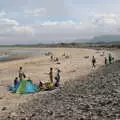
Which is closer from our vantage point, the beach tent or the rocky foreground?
the rocky foreground

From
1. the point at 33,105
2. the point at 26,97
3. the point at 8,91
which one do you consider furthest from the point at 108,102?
the point at 8,91

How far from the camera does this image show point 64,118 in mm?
15000

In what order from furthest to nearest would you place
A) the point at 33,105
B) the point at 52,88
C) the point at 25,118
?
the point at 52,88 < the point at 33,105 < the point at 25,118

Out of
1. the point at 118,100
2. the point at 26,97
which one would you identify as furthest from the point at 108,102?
the point at 26,97

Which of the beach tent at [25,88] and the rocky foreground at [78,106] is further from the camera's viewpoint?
the beach tent at [25,88]

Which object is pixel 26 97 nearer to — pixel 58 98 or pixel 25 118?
pixel 58 98

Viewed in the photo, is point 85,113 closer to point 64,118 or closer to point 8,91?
point 64,118

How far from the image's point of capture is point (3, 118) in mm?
17125

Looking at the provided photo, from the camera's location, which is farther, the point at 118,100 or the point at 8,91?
the point at 8,91

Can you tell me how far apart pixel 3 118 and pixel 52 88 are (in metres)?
8.74

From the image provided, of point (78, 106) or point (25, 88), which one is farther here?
point (25, 88)

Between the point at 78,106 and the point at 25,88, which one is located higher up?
the point at 78,106

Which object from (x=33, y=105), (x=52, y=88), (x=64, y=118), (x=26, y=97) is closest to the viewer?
(x=64, y=118)

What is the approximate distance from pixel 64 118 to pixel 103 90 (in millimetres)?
5820
